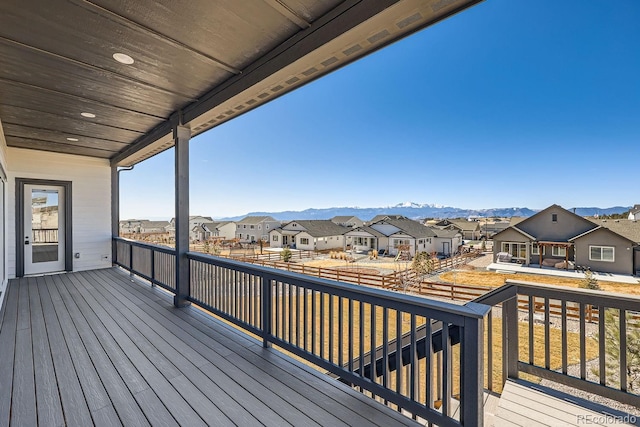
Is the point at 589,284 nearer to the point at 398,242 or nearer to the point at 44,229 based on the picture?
the point at 44,229

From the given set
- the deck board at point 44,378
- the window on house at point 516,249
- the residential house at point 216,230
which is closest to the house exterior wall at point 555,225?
the window on house at point 516,249

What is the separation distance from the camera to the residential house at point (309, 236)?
2606 cm

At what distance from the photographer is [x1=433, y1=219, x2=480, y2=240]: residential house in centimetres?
1840

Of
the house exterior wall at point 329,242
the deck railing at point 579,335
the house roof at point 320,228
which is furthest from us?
the house roof at point 320,228

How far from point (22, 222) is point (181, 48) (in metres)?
6.10

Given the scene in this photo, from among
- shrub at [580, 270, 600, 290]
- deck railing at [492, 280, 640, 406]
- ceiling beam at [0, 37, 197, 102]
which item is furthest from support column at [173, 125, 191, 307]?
shrub at [580, 270, 600, 290]

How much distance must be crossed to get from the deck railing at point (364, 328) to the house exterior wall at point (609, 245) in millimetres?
6886

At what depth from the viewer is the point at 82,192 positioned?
251 inches

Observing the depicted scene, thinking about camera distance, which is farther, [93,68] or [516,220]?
[516,220]

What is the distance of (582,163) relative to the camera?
1321 cm

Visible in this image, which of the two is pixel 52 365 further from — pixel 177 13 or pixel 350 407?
pixel 177 13

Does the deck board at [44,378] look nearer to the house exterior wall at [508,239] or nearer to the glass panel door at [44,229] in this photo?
the glass panel door at [44,229]

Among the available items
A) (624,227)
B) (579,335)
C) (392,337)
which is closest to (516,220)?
(624,227)

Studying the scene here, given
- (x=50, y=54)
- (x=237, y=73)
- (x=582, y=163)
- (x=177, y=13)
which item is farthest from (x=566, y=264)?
(x=50, y=54)
